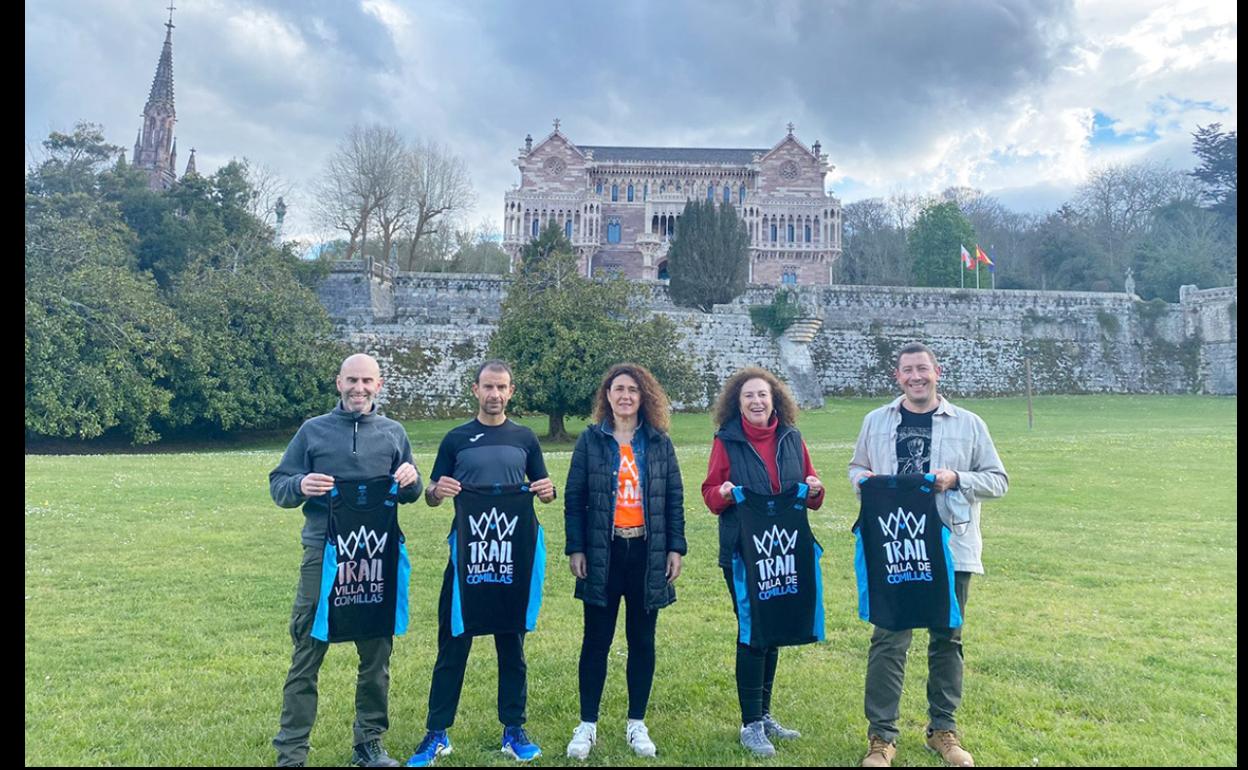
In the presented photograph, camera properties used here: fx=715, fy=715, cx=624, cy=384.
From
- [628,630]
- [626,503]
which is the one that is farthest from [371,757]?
[626,503]

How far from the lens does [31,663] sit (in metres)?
4.80

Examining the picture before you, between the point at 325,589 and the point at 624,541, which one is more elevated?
the point at 624,541

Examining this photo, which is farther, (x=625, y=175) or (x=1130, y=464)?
(x=625, y=175)

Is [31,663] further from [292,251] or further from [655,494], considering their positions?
[292,251]

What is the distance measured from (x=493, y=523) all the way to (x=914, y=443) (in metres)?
2.38

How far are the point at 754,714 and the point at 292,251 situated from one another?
3223cm

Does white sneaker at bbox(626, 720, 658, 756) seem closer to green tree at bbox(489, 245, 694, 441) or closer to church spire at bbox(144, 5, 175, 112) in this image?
green tree at bbox(489, 245, 694, 441)

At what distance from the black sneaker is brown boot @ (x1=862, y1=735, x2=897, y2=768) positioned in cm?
237

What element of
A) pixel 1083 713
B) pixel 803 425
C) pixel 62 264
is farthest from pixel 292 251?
pixel 1083 713

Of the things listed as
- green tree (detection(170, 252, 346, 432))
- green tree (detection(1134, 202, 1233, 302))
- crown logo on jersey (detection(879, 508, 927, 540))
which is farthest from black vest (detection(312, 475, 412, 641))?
green tree (detection(1134, 202, 1233, 302))

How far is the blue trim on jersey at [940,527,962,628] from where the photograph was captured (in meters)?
3.69

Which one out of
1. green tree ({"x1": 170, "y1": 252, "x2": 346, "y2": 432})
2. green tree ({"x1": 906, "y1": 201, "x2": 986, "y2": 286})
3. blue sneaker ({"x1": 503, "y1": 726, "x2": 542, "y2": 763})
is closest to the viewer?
blue sneaker ({"x1": 503, "y1": 726, "x2": 542, "y2": 763})

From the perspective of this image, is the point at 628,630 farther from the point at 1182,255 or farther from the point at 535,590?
the point at 1182,255

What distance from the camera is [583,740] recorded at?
147 inches
